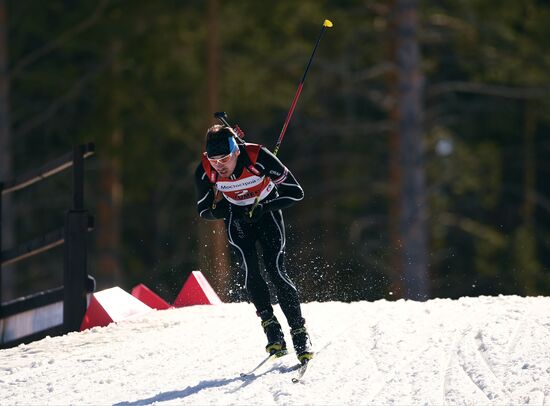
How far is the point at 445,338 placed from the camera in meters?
7.82

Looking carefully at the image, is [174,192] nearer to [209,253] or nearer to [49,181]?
[49,181]

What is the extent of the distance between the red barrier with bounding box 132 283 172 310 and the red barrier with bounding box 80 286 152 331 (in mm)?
465

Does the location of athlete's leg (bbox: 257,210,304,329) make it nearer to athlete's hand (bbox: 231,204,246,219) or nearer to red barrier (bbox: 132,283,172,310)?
athlete's hand (bbox: 231,204,246,219)

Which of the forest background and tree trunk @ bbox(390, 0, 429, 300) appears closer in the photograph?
tree trunk @ bbox(390, 0, 429, 300)

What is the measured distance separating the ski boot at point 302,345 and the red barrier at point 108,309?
262 cm

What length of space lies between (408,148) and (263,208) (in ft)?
37.0

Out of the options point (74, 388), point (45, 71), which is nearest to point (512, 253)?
point (45, 71)

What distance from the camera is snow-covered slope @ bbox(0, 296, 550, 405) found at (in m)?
6.47

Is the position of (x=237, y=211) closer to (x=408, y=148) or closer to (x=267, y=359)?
(x=267, y=359)

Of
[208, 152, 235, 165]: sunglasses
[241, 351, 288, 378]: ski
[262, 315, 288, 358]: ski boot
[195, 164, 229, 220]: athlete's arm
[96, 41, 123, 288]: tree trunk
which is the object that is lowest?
[241, 351, 288, 378]: ski

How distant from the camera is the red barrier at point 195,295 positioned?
→ 10.3m

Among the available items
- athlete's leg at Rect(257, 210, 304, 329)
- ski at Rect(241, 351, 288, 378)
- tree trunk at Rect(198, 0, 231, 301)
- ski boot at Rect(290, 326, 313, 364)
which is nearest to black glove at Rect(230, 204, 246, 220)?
athlete's leg at Rect(257, 210, 304, 329)

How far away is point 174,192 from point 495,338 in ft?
73.4

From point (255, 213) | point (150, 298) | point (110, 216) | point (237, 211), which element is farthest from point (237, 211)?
point (110, 216)
